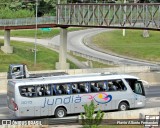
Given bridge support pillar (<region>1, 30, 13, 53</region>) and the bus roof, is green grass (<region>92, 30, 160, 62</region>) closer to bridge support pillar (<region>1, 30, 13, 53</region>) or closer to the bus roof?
bridge support pillar (<region>1, 30, 13, 53</region>)

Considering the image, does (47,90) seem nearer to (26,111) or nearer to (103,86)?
(26,111)

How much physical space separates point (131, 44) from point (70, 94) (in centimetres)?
7587

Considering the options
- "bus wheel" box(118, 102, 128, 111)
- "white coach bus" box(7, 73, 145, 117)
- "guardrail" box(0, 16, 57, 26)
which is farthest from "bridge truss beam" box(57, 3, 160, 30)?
"bus wheel" box(118, 102, 128, 111)

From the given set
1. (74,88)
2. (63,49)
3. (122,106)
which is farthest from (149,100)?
(63,49)

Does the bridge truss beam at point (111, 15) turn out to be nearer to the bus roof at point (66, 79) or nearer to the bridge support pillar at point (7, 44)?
the bridge support pillar at point (7, 44)

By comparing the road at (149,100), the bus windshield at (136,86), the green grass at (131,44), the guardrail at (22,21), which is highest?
the bus windshield at (136,86)

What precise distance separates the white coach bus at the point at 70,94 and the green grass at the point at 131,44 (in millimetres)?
59325

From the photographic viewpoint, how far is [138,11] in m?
62.1

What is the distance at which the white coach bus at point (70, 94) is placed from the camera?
34812 millimetres

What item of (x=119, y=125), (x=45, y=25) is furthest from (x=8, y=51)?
(x=119, y=125)

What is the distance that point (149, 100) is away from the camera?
43062 mm

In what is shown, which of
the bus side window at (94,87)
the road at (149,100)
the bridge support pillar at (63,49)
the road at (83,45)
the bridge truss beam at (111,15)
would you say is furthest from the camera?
the road at (83,45)

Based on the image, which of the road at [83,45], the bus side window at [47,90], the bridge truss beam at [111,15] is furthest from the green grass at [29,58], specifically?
the bus side window at [47,90]

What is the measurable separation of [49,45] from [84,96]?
6662 cm
